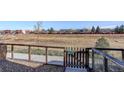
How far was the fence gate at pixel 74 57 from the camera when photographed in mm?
5582

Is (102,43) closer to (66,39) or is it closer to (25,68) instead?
(66,39)

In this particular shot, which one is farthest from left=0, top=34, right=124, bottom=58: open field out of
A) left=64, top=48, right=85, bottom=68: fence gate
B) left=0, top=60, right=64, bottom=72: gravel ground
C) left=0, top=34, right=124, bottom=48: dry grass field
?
left=0, top=60, right=64, bottom=72: gravel ground

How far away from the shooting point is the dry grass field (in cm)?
521

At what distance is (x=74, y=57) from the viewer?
18.6 feet

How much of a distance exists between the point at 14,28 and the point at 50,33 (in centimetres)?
106

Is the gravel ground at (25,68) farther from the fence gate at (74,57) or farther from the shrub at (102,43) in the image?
the shrub at (102,43)

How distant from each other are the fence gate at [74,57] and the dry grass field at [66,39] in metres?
0.14

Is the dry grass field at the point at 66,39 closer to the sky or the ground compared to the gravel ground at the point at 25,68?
closer to the sky

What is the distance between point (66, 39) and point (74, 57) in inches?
21.5

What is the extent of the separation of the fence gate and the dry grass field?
14cm

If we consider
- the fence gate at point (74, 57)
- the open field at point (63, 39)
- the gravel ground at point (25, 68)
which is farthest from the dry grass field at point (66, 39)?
the gravel ground at point (25, 68)

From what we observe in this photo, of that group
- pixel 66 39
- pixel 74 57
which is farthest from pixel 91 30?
pixel 74 57
